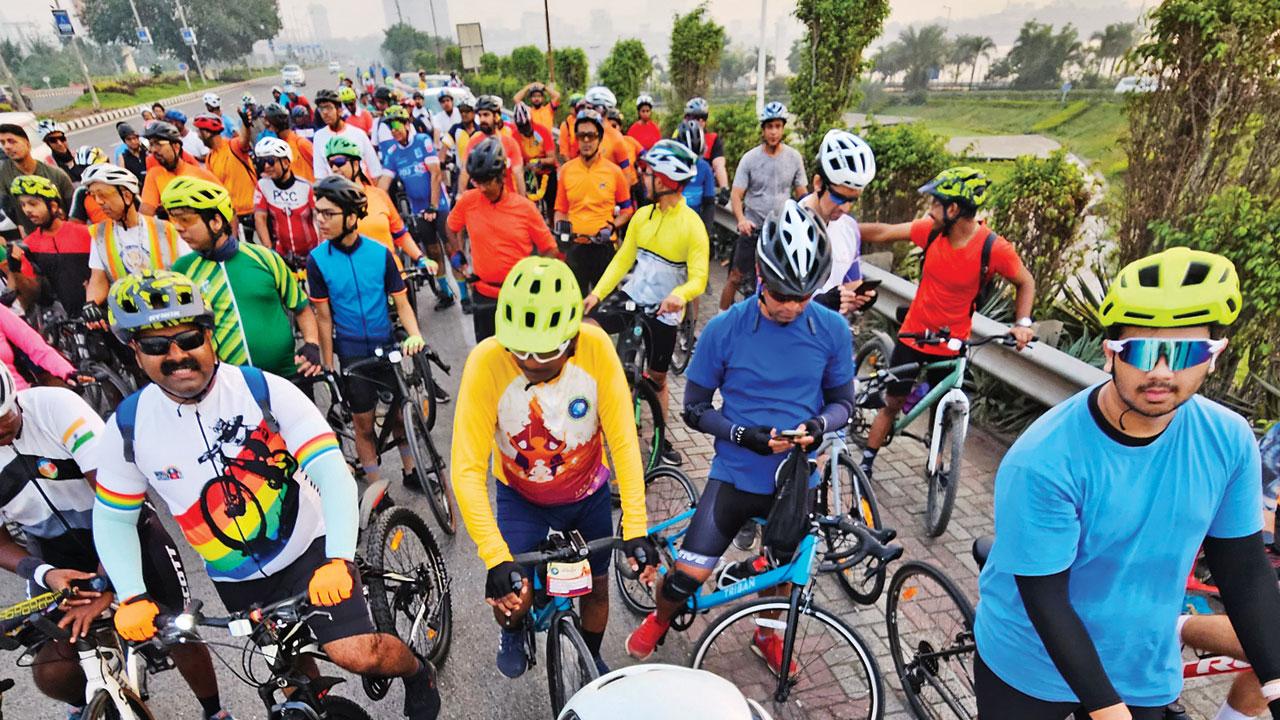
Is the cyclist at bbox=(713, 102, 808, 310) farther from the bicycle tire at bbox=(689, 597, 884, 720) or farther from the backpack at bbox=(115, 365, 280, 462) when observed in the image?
the backpack at bbox=(115, 365, 280, 462)

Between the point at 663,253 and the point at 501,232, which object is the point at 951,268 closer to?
the point at 663,253

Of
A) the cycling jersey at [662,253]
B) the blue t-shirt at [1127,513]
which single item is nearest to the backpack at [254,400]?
the blue t-shirt at [1127,513]

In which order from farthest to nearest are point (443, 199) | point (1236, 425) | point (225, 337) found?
point (443, 199)
point (225, 337)
point (1236, 425)

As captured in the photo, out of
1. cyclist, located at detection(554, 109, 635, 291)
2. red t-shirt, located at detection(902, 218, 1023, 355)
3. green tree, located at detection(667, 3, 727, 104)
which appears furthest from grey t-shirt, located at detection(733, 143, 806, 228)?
green tree, located at detection(667, 3, 727, 104)

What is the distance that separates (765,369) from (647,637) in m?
1.71

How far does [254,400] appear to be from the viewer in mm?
2680

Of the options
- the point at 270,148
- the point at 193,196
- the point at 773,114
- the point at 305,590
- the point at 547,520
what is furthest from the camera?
the point at 773,114

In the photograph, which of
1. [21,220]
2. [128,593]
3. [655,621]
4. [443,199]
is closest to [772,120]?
[443,199]

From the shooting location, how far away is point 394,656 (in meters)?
2.86

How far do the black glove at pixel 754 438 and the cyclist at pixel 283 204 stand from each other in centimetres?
570

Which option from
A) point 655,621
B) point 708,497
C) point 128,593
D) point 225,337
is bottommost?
point 655,621

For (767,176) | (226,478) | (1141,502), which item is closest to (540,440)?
(226,478)

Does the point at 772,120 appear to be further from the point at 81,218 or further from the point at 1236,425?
the point at 81,218

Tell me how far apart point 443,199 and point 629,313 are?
562cm
